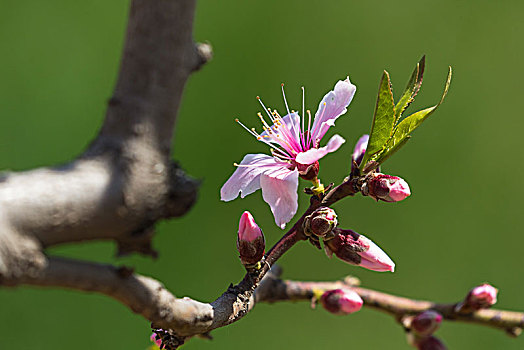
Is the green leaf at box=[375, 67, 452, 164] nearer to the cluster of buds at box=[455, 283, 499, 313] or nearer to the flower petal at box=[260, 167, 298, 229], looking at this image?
the flower petal at box=[260, 167, 298, 229]

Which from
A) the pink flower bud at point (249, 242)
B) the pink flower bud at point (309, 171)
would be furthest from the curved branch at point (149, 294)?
the pink flower bud at point (309, 171)

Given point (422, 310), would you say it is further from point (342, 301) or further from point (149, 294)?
point (149, 294)

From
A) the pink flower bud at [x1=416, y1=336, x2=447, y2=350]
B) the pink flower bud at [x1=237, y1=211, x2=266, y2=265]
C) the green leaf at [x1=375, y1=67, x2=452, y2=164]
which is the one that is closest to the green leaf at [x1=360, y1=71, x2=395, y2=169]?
the green leaf at [x1=375, y1=67, x2=452, y2=164]

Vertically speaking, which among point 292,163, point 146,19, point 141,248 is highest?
point 146,19

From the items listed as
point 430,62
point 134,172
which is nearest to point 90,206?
point 134,172

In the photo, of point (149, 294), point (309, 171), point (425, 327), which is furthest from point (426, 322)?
point (149, 294)

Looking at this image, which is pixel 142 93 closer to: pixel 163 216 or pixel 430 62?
pixel 163 216
